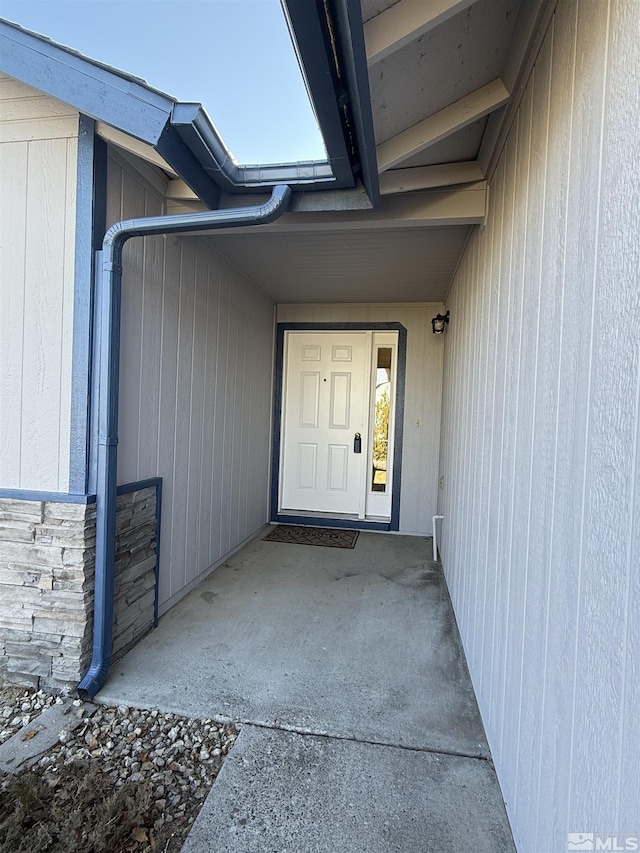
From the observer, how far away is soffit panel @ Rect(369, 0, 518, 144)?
1407 millimetres

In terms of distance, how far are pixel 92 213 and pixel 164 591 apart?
6.87ft

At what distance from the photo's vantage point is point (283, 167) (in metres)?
2.09

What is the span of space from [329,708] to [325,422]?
3.17 m

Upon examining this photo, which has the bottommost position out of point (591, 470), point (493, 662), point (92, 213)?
point (493, 662)

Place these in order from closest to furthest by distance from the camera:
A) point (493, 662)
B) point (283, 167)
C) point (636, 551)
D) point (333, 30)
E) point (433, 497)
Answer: point (636, 551) → point (333, 30) → point (493, 662) → point (283, 167) → point (433, 497)

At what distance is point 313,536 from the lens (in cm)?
441

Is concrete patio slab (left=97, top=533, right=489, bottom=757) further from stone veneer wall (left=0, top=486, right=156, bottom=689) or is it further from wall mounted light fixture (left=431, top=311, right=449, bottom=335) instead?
wall mounted light fixture (left=431, top=311, right=449, bottom=335)

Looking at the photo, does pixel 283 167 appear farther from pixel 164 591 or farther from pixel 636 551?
pixel 164 591

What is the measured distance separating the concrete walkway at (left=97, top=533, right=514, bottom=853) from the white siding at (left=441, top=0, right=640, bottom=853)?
198 millimetres

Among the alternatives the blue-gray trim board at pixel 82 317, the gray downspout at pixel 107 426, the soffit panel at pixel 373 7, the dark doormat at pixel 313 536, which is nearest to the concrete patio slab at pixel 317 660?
the gray downspout at pixel 107 426

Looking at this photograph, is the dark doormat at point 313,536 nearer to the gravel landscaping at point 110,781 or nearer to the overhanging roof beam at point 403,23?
the gravel landscaping at point 110,781

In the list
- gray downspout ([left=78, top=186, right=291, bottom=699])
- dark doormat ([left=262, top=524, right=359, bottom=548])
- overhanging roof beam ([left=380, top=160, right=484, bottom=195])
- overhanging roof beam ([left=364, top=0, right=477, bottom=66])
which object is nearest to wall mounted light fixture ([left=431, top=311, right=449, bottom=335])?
overhanging roof beam ([left=380, top=160, right=484, bottom=195])

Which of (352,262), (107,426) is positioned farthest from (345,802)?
(352,262)

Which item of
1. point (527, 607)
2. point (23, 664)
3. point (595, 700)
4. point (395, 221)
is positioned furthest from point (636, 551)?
point (23, 664)
